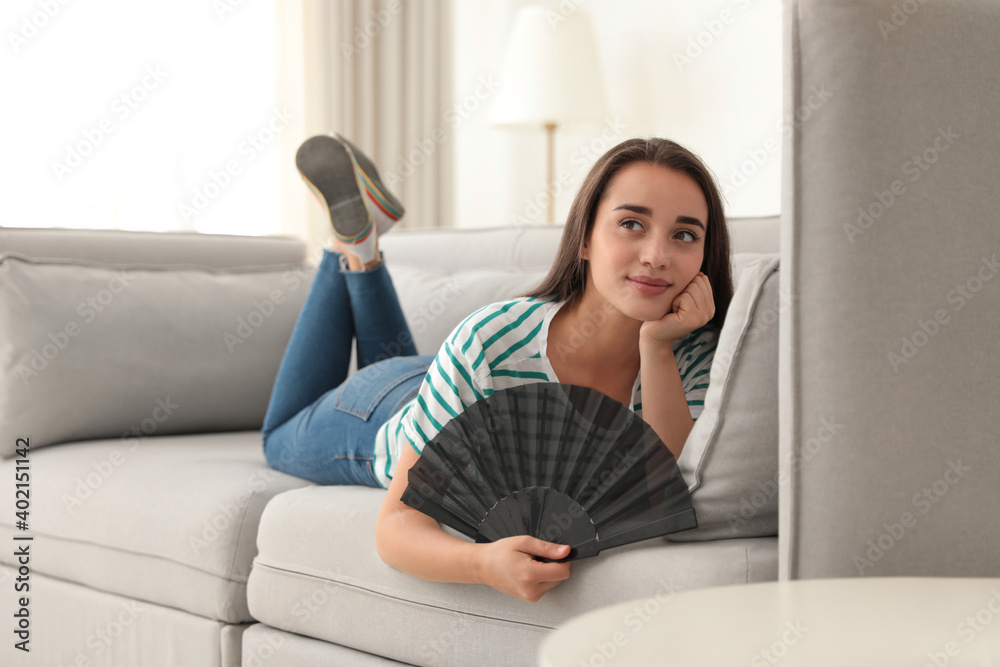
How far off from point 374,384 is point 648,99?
2259mm

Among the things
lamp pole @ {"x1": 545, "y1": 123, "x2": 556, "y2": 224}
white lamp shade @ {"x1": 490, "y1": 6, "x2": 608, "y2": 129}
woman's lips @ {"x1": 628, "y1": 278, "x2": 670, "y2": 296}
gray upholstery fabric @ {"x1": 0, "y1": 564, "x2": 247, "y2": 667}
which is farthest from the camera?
lamp pole @ {"x1": 545, "y1": 123, "x2": 556, "y2": 224}

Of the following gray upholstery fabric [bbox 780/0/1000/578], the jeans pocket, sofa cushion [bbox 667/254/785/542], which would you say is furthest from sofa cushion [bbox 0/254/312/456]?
gray upholstery fabric [bbox 780/0/1000/578]

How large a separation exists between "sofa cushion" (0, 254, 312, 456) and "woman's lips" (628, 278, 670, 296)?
3.89ft

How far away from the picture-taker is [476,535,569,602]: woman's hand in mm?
1008

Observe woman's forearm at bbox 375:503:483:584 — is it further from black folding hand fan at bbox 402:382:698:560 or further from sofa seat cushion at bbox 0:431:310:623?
sofa seat cushion at bbox 0:431:310:623

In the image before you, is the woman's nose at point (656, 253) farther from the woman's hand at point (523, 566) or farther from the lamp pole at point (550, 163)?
the lamp pole at point (550, 163)

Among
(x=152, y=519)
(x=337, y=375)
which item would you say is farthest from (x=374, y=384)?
(x=152, y=519)

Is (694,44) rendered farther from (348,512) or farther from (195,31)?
(348,512)

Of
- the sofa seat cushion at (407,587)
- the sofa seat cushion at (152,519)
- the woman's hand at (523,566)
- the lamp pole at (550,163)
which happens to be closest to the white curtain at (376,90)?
the lamp pole at (550,163)

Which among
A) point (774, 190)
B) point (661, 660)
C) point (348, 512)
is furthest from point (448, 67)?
point (661, 660)

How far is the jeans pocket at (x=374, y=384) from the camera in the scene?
5.40ft

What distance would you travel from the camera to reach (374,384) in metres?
1.67

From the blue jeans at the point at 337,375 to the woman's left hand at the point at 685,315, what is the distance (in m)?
0.58

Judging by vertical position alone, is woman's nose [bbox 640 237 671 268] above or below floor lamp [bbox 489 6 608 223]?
below
